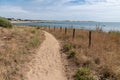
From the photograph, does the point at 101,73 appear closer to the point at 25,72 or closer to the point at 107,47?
the point at 25,72

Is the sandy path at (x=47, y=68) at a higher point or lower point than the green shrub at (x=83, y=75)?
lower

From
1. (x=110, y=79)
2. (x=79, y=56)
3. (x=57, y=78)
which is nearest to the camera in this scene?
(x=110, y=79)

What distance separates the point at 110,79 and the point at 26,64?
403 cm

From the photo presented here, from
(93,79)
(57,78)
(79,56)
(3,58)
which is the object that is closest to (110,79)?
(93,79)

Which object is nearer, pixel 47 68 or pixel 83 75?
pixel 83 75

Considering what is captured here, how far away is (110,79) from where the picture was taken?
8.11 meters

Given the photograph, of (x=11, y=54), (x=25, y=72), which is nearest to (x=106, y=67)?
(x=25, y=72)

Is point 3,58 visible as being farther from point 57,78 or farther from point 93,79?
point 93,79

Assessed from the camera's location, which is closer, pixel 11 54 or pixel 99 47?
pixel 11 54

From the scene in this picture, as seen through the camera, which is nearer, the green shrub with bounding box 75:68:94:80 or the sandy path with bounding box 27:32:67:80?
the green shrub with bounding box 75:68:94:80

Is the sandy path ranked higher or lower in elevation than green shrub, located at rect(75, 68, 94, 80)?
lower

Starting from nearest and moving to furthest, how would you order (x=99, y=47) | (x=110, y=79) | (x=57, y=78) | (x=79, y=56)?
(x=110, y=79) < (x=57, y=78) < (x=79, y=56) < (x=99, y=47)

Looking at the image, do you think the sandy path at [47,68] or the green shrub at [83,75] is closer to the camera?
the green shrub at [83,75]

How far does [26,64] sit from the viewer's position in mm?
10258
